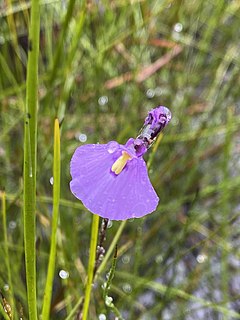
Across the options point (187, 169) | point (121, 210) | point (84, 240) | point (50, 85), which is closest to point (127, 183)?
point (121, 210)

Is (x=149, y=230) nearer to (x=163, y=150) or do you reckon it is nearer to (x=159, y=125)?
(x=163, y=150)

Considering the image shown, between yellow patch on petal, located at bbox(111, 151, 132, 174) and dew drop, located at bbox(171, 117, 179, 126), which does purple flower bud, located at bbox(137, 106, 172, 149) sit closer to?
yellow patch on petal, located at bbox(111, 151, 132, 174)

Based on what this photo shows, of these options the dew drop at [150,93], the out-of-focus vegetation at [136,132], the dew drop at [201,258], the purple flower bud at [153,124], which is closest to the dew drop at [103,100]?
the out-of-focus vegetation at [136,132]

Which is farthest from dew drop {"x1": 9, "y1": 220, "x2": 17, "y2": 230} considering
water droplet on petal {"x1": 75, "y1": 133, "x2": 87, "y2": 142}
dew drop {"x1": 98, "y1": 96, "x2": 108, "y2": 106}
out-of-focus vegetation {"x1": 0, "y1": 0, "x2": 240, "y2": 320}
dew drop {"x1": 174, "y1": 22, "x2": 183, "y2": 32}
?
dew drop {"x1": 174, "y1": 22, "x2": 183, "y2": 32}

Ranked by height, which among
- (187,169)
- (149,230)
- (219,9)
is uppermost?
(219,9)

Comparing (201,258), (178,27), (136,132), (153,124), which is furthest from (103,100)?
(153,124)

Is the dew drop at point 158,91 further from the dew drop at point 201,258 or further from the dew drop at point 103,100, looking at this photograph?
the dew drop at point 201,258
